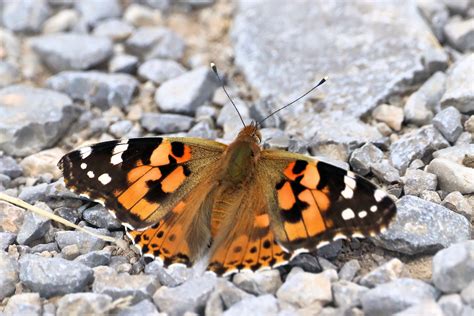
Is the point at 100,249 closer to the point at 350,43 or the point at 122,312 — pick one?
the point at 122,312

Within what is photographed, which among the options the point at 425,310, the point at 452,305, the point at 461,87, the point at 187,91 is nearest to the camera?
the point at 425,310

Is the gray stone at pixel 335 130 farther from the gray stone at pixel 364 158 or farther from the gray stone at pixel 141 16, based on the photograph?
the gray stone at pixel 141 16

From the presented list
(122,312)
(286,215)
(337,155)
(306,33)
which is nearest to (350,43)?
Answer: (306,33)

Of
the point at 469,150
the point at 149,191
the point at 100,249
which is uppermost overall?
the point at 149,191

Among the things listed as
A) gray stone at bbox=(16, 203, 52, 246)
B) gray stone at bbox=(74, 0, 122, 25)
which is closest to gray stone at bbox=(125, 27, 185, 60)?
gray stone at bbox=(74, 0, 122, 25)

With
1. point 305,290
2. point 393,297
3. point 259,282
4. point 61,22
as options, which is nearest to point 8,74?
point 61,22

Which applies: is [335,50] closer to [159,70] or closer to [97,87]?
[159,70]
